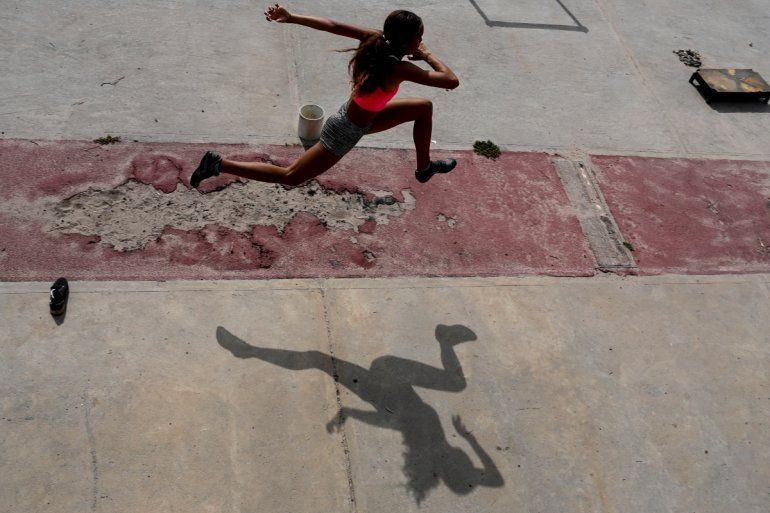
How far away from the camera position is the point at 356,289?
530 cm

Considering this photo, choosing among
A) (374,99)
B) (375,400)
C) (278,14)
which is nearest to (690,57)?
(374,99)

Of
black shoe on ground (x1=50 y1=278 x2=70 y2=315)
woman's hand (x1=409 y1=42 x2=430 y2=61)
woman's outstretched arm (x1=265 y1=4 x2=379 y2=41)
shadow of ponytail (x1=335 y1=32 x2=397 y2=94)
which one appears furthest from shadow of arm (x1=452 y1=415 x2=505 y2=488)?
black shoe on ground (x1=50 y1=278 x2=70 y2=315)

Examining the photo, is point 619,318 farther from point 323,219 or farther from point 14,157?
point 14,157

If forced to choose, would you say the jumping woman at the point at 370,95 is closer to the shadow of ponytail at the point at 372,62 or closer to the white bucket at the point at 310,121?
the shadow of ponytail at the point at 372,62

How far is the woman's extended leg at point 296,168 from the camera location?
4688mm

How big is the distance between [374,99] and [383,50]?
378 millimetres

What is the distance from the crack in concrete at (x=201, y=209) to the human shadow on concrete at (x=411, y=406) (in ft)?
3.99

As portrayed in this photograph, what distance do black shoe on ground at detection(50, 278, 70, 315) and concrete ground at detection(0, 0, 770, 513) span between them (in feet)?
0.35

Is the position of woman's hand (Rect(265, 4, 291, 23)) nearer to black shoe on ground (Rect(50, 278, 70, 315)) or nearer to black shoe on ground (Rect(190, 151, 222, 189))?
black shoe on ground (Rect(190, 151, 222, 189))

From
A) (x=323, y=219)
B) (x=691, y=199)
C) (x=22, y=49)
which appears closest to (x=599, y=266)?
(x=691, y=199)

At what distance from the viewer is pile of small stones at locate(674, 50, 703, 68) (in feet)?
29.4

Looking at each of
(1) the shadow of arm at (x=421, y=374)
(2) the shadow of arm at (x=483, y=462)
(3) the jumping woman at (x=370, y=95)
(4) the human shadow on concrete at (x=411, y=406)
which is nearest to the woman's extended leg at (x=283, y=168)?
(3) the jumping woman at (x=370, y=95)

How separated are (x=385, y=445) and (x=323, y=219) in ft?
7.35

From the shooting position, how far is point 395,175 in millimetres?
6340
